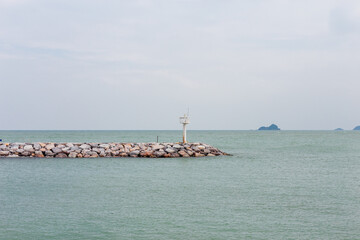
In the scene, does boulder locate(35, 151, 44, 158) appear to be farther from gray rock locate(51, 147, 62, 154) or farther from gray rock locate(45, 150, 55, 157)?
gray rock locate(51, 147, 62, 154)

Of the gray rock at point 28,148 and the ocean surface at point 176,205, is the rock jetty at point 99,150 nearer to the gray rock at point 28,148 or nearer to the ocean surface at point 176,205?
the gray rock at point 28,148

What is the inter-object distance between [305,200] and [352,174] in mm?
11177

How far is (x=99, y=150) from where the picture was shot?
36000mm

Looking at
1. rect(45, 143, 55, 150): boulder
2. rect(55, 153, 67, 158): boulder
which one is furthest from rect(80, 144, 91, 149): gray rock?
rect(45, 143, 55, 150): boulder

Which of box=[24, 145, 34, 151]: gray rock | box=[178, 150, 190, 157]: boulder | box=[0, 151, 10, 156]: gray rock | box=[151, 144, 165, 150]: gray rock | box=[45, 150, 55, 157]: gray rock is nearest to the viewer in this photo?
box=[45, 150, 55, 157]: gray rock

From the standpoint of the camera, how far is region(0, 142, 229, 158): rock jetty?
115 ft

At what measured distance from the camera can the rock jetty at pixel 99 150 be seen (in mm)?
35125

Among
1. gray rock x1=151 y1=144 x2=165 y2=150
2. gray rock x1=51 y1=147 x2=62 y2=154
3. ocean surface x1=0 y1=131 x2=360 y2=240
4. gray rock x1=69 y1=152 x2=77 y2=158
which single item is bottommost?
ocean surface x1=0 y1=131 x2=360 y2=240

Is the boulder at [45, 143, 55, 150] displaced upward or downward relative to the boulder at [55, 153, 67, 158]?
upward

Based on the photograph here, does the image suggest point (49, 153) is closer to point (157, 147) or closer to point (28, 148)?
point (28, 148)

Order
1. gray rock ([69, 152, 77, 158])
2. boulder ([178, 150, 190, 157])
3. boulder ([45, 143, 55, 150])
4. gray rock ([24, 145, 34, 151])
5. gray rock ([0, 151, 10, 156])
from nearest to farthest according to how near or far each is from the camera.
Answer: gray rock ([69, 152, 77, 158]) < gray rock ([0, 151, 10, 156]) < gray rock ([24, 145, 34, 151]) < boulder ([45, 143, 55, 150]) < boulder ([178, 150, 190, 157])

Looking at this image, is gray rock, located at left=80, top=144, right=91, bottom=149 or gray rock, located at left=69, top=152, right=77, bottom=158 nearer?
gray rock, located at left=69, top=152, right=77, bottom=158

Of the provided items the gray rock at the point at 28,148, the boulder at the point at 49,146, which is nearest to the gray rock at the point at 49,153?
the boulder at the point at 49,146

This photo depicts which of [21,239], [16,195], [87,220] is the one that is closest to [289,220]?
[87,220]
